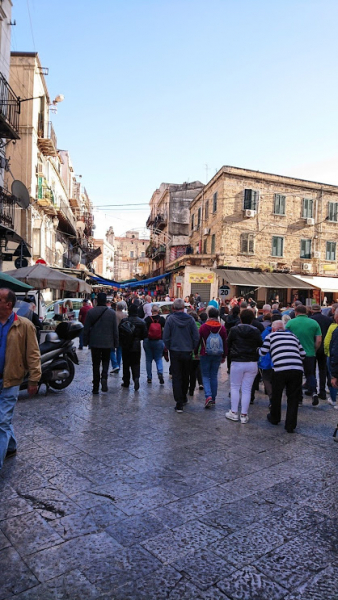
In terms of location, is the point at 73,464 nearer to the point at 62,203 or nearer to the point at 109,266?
the point at 62,203

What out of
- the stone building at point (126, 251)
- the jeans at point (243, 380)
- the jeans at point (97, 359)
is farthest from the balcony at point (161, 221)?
the stone building at point (126, 251)

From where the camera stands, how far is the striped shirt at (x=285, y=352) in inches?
237

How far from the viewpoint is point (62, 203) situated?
112 ft

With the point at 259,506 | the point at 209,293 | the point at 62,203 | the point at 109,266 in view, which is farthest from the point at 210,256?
the point at 109,266

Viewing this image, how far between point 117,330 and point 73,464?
12.0ft

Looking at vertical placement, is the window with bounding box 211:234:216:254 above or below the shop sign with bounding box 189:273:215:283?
above

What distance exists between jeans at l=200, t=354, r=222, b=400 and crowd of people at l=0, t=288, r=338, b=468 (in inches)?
0.7

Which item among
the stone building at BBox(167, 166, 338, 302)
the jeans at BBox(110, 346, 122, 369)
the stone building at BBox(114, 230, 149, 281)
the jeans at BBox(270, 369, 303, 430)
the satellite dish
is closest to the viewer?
Answer: the jeans at BBox(270, 369, 303, 430)

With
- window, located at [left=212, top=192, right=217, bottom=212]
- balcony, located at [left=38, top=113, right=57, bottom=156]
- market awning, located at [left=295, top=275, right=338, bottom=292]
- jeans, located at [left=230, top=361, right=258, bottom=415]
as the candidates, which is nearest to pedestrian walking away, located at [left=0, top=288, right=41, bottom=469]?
jeans, located at [left=230, top=361, right=258, bottom=415]

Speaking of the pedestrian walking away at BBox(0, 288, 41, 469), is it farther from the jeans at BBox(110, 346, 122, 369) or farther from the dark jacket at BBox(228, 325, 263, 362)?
the jeans at BBox(110, 346, 122, 369)

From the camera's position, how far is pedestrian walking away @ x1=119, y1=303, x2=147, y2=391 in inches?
324

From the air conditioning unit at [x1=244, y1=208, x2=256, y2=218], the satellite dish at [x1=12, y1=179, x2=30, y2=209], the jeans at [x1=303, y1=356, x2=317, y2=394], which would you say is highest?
the air conditioning unit at [x1=244, y1=208, x2=256, y2=218]

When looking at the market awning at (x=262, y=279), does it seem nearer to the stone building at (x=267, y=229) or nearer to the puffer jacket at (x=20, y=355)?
the stone building at (x=267, y=229)

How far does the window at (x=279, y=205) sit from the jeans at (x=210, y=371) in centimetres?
2480
